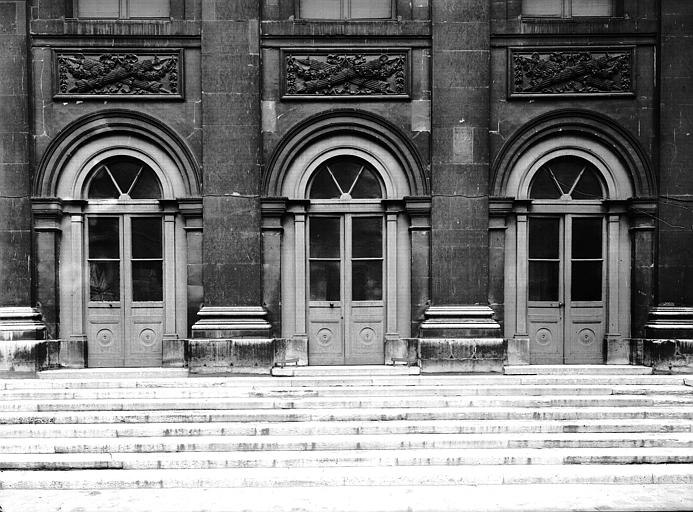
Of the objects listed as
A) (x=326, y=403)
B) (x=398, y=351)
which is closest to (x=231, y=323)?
(x=326, y=403)

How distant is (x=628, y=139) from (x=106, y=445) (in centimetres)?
998

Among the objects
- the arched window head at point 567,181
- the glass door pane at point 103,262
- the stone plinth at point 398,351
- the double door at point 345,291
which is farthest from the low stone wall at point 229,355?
the arched window head at point 567,181

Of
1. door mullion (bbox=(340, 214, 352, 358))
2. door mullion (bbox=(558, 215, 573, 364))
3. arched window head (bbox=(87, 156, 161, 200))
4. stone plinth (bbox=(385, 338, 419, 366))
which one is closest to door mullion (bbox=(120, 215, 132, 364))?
arched window head (bbox=(87, 156, 161, 200))

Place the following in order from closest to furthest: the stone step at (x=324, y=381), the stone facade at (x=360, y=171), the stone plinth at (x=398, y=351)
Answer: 1. the stone step at (x=324, y=381)
2. the stone facade at (x=360, y=171)
3. the stone plinth at (x=398, y=351)

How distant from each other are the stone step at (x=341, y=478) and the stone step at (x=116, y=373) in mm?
2902

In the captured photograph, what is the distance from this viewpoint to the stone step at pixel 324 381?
9.87 meters

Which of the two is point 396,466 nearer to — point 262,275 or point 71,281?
point 262,275

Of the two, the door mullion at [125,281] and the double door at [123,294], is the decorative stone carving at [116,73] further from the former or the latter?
the door mullion at [125,281]

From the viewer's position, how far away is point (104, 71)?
422 inches

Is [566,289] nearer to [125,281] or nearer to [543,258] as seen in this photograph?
[543,258]

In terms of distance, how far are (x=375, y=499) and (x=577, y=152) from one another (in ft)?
24.1

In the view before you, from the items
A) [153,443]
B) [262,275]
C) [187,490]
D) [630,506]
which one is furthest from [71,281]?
[630,506]

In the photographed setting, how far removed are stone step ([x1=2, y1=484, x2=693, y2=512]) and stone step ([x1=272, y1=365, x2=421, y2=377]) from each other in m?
3.18

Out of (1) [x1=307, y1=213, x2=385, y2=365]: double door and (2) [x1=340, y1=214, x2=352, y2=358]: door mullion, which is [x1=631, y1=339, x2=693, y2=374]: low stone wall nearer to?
(1) [x1=307, y1=213, x2=385, y2=365]: double door
